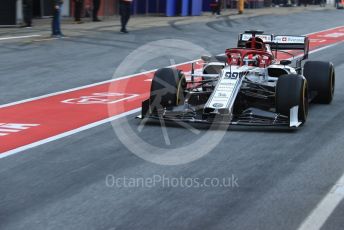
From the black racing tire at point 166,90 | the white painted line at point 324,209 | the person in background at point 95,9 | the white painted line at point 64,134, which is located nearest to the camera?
the white painted line at point 324,209

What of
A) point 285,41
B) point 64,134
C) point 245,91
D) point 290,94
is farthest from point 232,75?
point 285,41

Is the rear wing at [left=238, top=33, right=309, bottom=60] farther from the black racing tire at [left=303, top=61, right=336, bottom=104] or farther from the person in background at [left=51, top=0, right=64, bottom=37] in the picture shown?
the person in background at [left=51, top=0, right=64, bottom=37]

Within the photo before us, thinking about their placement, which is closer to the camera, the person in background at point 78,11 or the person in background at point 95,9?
the person in background at point 78,11

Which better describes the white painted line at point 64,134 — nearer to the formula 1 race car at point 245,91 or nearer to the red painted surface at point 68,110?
the red painted surface at point 68,110

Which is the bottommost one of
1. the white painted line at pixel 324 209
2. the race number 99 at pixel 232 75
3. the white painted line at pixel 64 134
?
the white painted line at pixel 64 134

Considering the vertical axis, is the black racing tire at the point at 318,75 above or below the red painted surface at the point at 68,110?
above

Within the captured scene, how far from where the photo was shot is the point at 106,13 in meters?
34.6

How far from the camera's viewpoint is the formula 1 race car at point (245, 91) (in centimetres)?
984

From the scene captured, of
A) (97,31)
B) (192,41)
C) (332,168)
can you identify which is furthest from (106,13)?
(332,168)

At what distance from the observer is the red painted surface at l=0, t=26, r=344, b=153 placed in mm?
9914

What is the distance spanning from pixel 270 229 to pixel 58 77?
10.8 metres

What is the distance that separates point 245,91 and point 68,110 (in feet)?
10.1

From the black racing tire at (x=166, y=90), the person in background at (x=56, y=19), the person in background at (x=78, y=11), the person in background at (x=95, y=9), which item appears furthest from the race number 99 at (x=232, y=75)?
the person in background at (x=95, y=9)

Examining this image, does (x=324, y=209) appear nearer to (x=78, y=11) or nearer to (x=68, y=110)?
(x=68, y=110)
